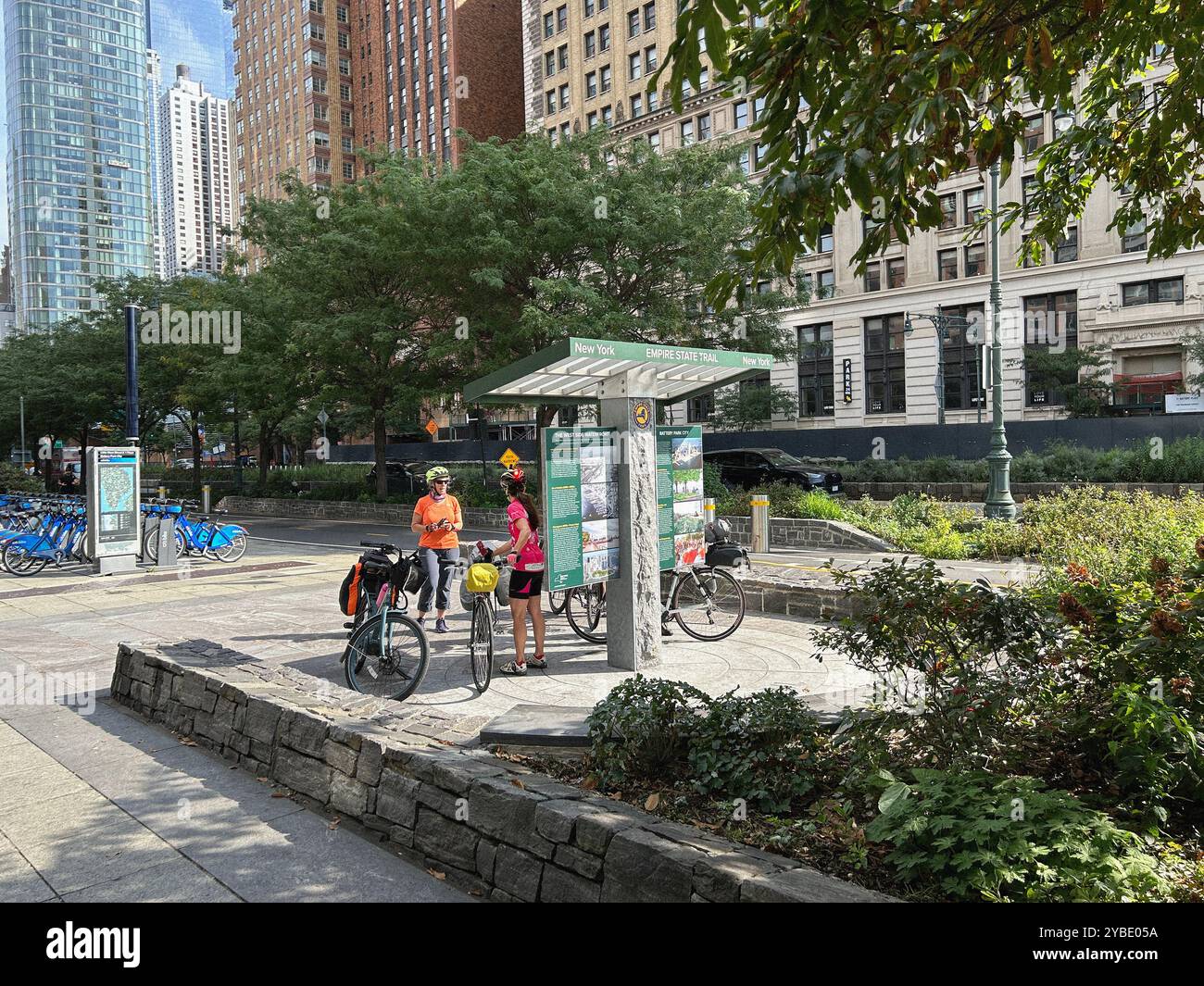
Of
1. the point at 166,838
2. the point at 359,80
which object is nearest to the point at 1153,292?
the point at 166,838

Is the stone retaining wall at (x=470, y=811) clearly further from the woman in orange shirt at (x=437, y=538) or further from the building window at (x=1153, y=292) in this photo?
the building window at (x=1153, y=292)

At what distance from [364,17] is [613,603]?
107 meters

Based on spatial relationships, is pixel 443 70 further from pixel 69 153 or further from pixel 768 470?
pixel 69 153

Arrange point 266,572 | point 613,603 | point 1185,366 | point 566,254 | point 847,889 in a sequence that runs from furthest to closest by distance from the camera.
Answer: point 1185,366 → point 566,254 → point 266,572 → point 613,603 → point 847,889

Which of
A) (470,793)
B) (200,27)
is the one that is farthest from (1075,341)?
(200,27)

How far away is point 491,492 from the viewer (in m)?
29.4

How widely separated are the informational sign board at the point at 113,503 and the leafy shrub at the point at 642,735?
14813mm

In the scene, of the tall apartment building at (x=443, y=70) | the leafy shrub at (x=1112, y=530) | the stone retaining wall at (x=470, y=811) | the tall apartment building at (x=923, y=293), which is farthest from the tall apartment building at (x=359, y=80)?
the stone retaining wall at (x=470, y=811)

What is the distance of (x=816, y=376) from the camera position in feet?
184

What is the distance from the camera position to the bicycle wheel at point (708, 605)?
9781mm

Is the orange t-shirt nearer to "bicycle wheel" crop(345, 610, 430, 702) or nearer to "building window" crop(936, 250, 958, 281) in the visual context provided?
"bicycle wheel" crop(345, 610, 430, 702)

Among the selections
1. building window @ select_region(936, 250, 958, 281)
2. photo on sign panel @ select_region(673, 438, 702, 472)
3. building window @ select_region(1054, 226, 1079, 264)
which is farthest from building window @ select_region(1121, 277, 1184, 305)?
photo on sign panel @ select_region(673, 438, 702, 472)

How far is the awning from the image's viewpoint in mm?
7727
